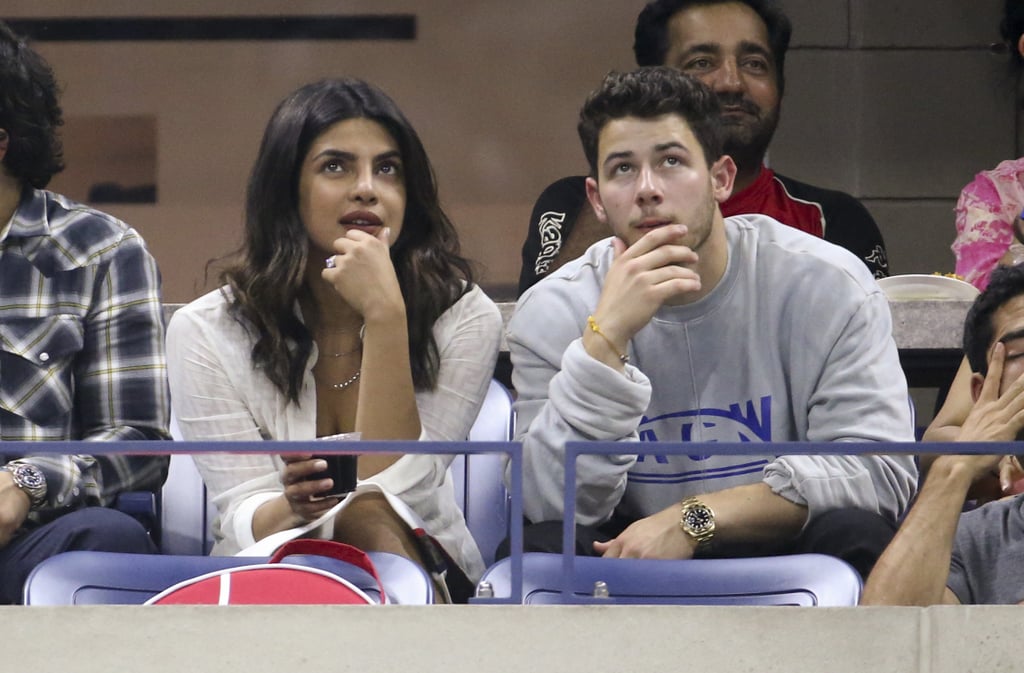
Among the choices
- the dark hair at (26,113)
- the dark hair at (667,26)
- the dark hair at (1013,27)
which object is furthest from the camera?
the dark hair at (1013,27)

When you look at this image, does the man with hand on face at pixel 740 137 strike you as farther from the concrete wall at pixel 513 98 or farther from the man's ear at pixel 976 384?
the concrete wall at pixel 513 98

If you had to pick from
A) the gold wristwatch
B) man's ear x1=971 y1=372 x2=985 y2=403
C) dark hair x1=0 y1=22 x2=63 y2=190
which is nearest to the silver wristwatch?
dark hair x1=0 y1=22 x2=63 y2=190

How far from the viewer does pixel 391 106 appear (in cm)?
Result: 307

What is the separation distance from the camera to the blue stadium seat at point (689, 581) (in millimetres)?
2301

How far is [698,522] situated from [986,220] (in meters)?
1.45

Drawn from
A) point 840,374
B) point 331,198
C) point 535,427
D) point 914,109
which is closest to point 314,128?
point 331,198

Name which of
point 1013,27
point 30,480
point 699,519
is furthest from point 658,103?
point 1013,27

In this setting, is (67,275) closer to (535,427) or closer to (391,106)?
(391,106)

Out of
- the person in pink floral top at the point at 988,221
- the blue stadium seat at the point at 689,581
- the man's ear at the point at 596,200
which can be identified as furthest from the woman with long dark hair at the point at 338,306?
the person in pink floral top at the point at 988,221

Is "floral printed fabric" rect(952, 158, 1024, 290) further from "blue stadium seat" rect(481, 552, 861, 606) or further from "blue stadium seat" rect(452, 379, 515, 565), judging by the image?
"blue stadium seat" rect(452, 379, 515, 565)

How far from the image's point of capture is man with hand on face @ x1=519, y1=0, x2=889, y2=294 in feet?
11.3

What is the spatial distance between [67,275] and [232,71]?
6.55 ft

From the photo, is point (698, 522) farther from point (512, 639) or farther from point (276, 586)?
point (276, 586)

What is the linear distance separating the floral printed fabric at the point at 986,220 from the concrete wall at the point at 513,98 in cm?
110
